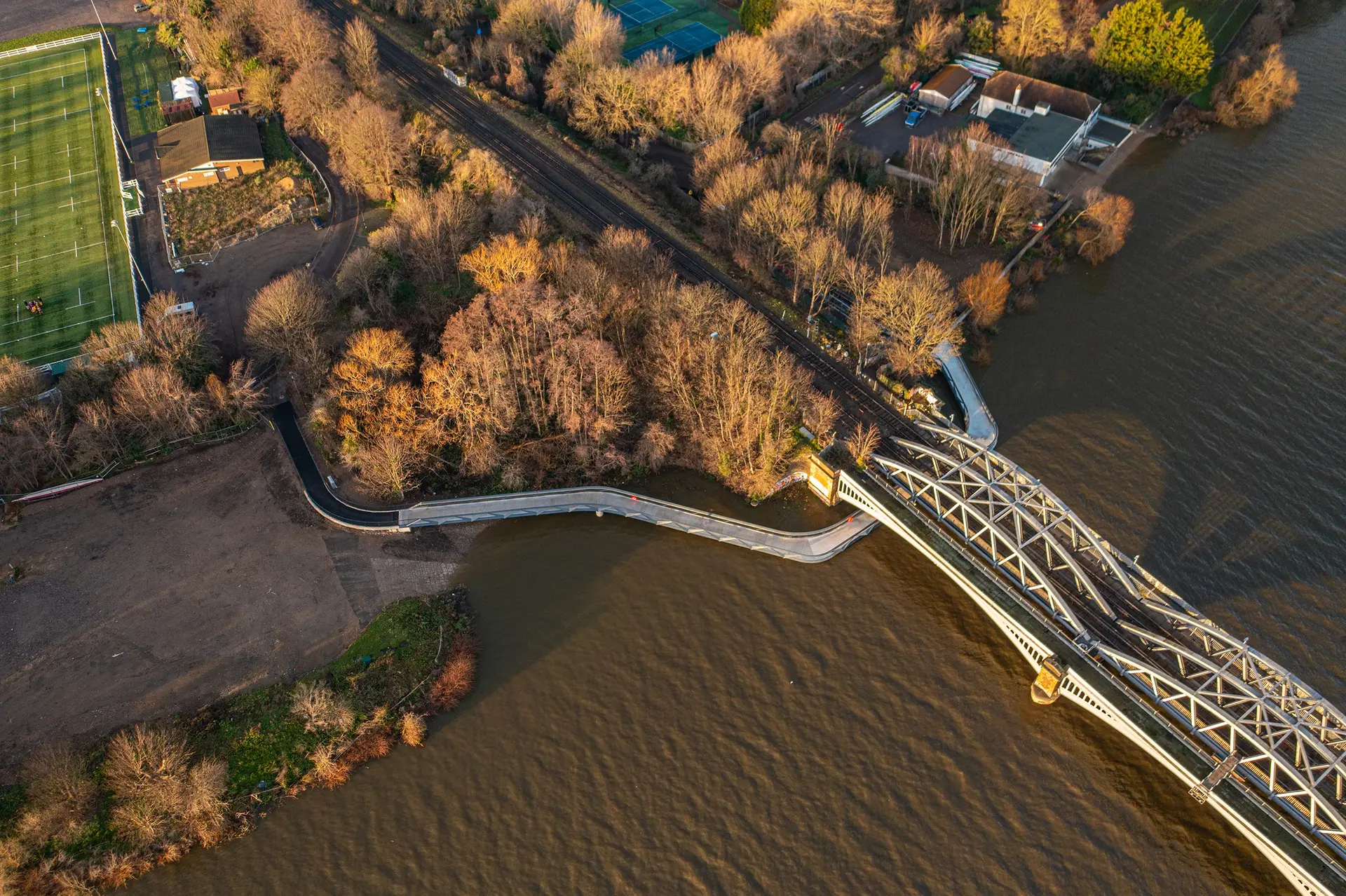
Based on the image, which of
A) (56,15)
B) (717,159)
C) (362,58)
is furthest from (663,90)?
(56,15)

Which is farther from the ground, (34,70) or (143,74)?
(143,74)

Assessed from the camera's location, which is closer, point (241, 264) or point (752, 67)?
point (241, 264)

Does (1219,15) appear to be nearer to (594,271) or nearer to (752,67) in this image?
(752,67)

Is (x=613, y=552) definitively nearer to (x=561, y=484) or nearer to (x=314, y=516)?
(x=561, y=484)

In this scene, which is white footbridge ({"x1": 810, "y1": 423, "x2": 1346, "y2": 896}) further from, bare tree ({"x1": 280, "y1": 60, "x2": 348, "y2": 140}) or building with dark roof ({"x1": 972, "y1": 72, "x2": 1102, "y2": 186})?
bare tree ({"x1": 280, "y1": 60, "x2": 348, "y2": 140})

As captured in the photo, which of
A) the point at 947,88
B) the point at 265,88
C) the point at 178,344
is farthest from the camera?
the point at 947,88

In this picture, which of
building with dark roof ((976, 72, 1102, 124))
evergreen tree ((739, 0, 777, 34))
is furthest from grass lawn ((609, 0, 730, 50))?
building with dark roof ((976, 72, 1102, 124))

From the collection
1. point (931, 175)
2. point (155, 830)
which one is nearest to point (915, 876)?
point (155, 830)
